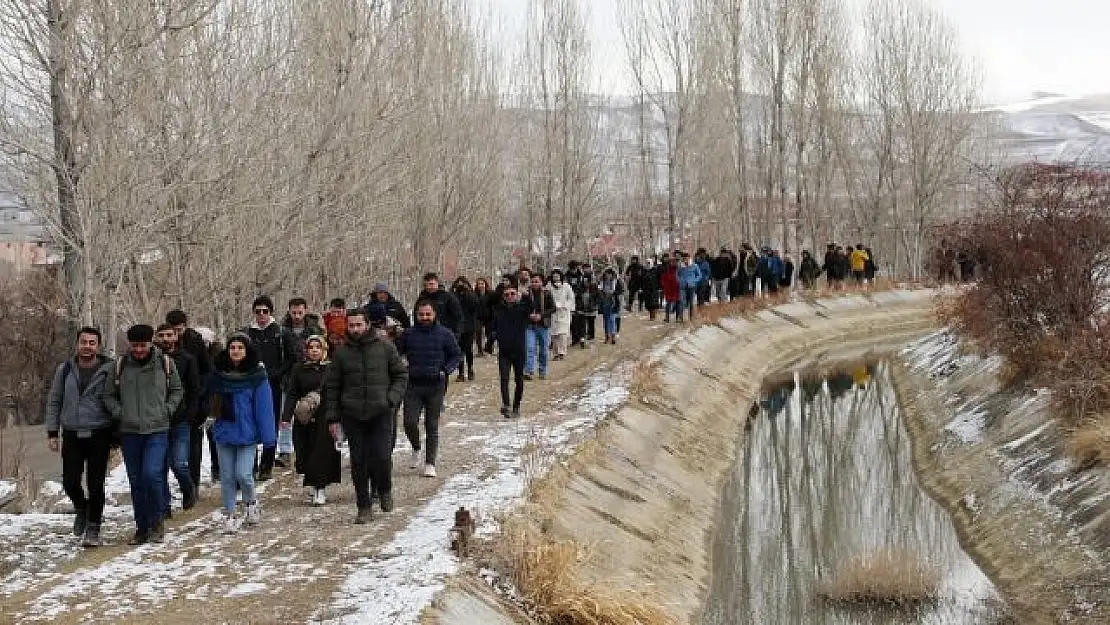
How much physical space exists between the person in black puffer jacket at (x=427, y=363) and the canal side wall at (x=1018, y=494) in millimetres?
5632

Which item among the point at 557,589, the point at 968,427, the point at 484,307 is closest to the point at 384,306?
the point at 484,307

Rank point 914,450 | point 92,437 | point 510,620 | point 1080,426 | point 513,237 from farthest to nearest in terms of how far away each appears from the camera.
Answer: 1. point 513,237
2. point 914,450
3. point 1080,426
4. point 92,437
5. point 510,620

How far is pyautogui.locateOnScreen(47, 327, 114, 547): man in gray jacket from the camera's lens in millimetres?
7598

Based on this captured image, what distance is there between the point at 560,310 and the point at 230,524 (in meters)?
10.4

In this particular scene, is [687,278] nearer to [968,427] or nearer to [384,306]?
[968,427]

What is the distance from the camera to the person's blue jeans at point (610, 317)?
68.0ft

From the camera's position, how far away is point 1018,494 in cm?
1234

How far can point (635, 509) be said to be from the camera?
11.4 meters

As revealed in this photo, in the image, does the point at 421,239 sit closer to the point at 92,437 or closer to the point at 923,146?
the point at 92,437

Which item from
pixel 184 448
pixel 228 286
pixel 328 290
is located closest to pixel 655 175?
pixel 328 290

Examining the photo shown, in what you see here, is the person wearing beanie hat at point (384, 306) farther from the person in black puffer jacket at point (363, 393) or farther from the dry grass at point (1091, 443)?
the dry grass at point (1091, 443)

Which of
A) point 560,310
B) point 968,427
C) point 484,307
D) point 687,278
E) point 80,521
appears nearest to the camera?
point 80,521

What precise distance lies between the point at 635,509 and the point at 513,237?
34.7 metres

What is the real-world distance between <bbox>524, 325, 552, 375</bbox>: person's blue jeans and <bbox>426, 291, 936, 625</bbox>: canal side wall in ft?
5.78
